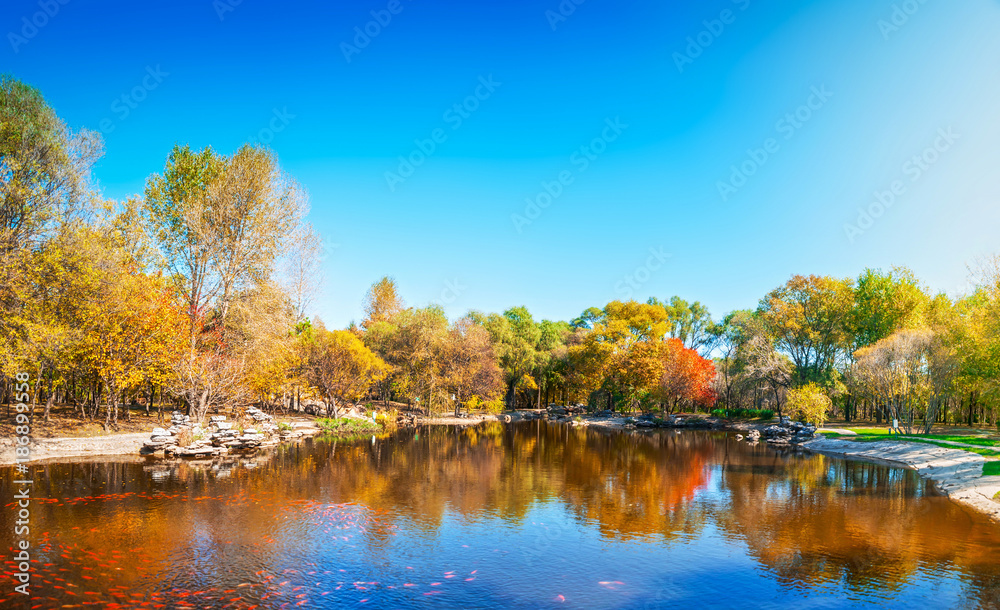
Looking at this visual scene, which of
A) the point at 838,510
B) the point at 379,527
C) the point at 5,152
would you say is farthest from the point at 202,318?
the point at 838,510

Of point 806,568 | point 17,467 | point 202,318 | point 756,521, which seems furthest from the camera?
point 202,318

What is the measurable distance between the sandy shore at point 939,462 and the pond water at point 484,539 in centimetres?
104

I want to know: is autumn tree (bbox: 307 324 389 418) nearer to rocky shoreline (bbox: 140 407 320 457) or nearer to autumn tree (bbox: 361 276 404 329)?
rocky shoreline (bbox: 140 407 320 457)

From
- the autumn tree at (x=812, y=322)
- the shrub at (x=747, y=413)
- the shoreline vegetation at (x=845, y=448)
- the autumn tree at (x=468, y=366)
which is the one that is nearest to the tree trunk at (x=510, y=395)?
the autumn tree at (x=468, y=366)

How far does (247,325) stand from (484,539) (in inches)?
1035

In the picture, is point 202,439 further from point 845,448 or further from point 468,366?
point 845,448

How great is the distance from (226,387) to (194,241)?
1063 cm

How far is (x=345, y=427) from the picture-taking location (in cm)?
4794

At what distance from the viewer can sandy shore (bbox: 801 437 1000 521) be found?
21.2 m

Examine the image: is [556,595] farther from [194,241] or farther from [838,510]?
[194,241]

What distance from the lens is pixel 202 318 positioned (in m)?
34.3

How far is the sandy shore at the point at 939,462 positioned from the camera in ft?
69.5

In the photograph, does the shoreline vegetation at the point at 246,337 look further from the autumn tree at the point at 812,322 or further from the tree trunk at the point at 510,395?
the tree trunk at the point at 510,395

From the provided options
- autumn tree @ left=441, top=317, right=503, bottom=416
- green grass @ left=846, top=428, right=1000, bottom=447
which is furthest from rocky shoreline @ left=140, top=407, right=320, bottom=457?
green grass @ left=846, top=428, right=1000, bottom=447
